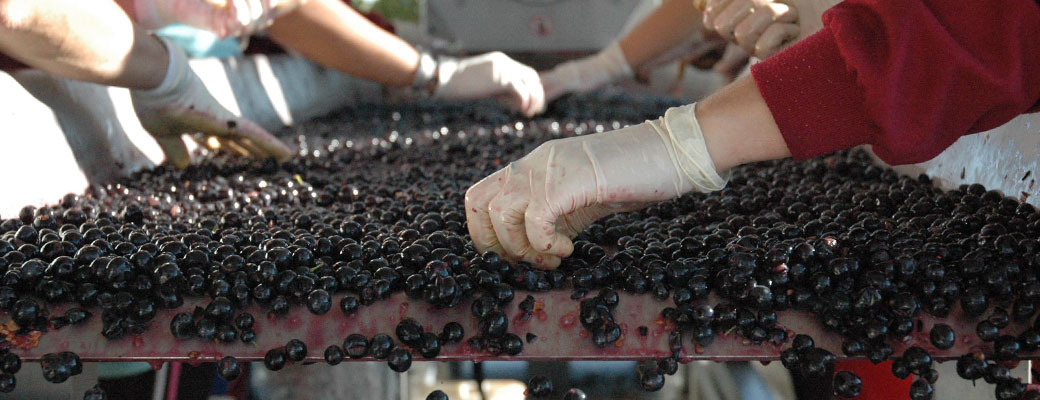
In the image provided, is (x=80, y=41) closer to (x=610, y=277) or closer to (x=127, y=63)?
(x=127, y=63)

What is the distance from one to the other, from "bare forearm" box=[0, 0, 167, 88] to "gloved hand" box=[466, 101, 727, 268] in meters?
1.14

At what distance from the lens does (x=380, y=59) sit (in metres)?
3.12

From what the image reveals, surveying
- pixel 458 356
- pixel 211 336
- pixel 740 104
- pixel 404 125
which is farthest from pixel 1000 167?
pixel 404 125

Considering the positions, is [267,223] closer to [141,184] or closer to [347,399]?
[347,399]

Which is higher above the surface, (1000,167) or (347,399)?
(1000,167)

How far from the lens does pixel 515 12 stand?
217 inches

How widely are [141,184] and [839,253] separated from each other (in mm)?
1711

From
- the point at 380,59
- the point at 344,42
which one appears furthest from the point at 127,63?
the point at 380,59

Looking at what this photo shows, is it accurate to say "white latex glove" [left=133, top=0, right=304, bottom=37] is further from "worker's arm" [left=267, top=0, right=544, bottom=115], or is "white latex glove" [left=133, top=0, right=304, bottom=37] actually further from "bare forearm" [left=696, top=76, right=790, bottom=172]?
"bare forearm" [left=696, top=76, right=790, bottom=172]

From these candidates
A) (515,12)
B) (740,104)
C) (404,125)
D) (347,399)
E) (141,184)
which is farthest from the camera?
(515,12)

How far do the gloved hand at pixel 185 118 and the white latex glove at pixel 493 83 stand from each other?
1110mm

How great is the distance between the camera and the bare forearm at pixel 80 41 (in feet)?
5.26

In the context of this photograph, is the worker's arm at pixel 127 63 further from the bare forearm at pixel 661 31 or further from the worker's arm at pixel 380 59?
the bare forearm at pixel 661 31

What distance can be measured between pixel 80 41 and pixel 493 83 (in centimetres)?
175
